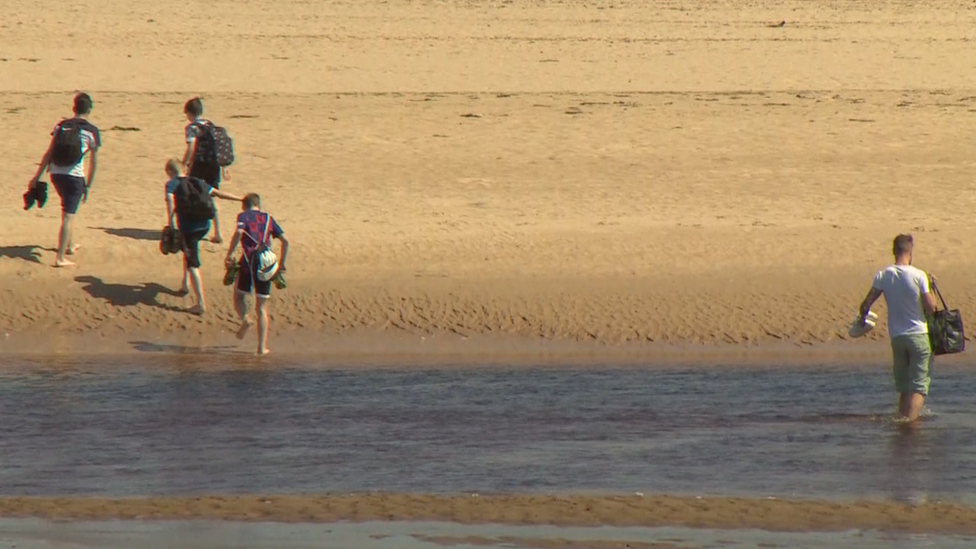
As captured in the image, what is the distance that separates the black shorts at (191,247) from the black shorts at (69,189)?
1197mm

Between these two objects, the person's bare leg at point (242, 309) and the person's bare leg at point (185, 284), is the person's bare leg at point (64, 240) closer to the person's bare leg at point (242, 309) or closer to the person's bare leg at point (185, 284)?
the person's bare leg at point (185, 284)

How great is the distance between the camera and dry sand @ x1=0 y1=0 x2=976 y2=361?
13.1 meters

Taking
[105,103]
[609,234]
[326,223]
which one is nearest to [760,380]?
[609,234]

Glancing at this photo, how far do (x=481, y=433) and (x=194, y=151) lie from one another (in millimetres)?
4847

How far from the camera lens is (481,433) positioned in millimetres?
9562

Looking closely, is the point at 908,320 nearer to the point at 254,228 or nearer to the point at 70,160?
the point at 254,228

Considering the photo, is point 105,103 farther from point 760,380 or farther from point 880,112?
point 760,380

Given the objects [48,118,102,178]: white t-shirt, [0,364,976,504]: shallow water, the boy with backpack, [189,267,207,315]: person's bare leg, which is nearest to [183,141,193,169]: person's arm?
the boy with backpack

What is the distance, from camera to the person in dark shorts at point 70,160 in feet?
42.7

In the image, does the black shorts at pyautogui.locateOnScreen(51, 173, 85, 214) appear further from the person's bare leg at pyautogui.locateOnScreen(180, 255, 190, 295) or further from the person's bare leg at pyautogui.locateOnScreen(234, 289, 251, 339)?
the person's bare leg at pyautogui.locateOnScreen(234, 289, 251, 339)

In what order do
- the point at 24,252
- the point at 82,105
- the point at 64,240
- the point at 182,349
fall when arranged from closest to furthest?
the point at 182,349
the point at 82,105
the point at 64,240
the point at 24,252

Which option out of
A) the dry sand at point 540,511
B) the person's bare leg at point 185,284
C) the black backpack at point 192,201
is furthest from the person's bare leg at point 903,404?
the person's bare leg at point 185,284

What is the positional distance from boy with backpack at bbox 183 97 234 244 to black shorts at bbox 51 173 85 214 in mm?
928

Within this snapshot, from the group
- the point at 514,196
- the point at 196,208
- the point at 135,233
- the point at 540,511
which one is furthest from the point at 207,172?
the point at 540,511
